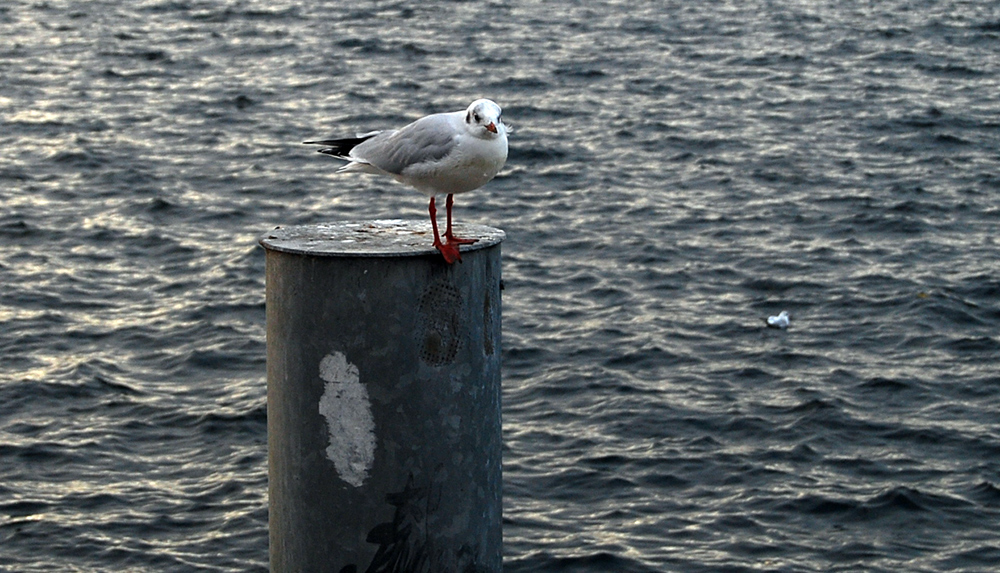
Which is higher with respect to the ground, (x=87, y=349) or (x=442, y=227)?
(x=442, y=227)

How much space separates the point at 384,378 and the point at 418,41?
1672cm

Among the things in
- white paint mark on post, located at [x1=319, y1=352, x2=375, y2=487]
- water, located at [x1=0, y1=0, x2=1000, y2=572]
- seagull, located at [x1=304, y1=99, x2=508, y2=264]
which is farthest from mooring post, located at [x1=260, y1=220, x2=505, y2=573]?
water, located at [x1=0, y1=0, x2=1000, y2=572]

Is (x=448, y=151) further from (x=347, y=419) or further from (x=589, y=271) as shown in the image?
(x=589, y=271)

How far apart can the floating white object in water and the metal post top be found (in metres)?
6.40

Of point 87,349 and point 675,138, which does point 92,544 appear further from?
point 675,138

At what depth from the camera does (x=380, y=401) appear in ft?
14.9

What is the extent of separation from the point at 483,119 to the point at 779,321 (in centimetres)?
646

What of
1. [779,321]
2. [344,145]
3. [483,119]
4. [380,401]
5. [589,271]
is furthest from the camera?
[589,271]

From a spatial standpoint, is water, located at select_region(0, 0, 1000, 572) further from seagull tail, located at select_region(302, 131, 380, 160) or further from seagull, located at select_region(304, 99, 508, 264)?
seagull, located at select_region(304, 99, 508, 264)

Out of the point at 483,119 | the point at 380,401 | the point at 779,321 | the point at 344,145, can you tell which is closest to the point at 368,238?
the point at 380,401

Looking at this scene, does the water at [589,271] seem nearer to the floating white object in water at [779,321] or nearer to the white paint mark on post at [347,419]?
the floating white object in water at [779,321]

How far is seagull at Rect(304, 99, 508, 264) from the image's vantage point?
5.23 metres

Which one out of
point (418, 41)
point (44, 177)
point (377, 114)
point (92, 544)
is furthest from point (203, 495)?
point (418, 41)

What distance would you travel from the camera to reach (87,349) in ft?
35.3
